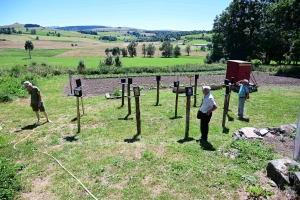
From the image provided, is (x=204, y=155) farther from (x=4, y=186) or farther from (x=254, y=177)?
(x=4, y=186)

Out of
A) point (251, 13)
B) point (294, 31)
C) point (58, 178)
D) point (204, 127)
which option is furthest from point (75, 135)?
point (251, 13)

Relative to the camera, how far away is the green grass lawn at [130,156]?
4777mm

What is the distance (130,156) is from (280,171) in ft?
12.0

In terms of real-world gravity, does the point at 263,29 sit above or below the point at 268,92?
above

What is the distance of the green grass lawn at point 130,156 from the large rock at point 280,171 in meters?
0.40

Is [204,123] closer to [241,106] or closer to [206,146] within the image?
[206,146]

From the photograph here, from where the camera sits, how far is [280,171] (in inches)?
180

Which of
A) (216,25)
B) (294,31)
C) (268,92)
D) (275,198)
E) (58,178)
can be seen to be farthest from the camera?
(216,25)

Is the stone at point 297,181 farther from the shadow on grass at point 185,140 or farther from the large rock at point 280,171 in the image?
the shadow on grass at point 185,140

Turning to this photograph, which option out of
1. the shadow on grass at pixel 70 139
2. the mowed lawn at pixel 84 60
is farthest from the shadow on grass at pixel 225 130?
the mowed lawn at pixel 84 60

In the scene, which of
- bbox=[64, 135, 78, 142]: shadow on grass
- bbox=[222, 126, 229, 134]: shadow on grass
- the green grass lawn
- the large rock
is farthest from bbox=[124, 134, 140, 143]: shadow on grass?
the large rock

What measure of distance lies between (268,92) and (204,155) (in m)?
11.9

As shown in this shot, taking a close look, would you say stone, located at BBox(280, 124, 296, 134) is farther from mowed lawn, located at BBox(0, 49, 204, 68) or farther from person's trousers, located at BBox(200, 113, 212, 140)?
mowed lawn, located at BBox(0, 49, 204, 68)

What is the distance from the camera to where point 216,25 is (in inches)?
1745
